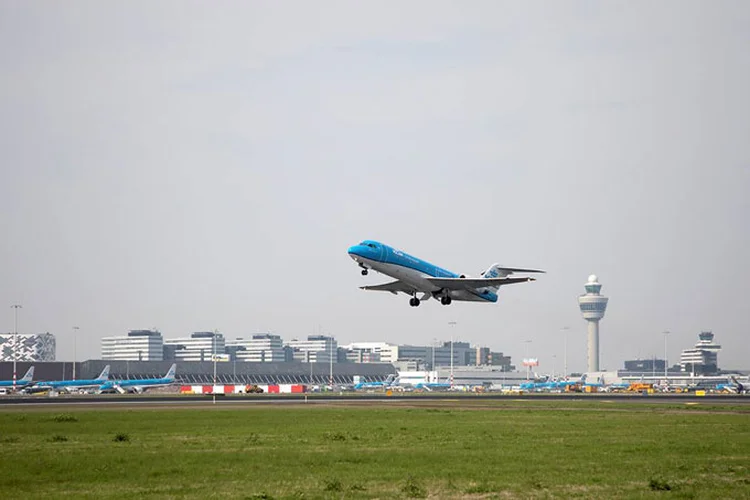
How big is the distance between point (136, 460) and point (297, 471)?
8.56 meters

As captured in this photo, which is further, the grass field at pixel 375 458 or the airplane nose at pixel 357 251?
the airplane nose at pixel 357 251

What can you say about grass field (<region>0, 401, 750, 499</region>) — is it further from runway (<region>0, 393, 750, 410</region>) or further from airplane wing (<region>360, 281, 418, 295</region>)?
runway (<region>0, 393, 750, 410</region>)

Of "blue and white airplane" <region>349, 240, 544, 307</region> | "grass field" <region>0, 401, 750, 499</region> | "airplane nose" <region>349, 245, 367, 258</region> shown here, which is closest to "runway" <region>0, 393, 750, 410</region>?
"blue and white airplane" <region>349, 240, 544, 307</region>

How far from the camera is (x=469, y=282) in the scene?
92375 millimetres

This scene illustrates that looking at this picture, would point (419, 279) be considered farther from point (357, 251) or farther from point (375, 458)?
point (375, 458)

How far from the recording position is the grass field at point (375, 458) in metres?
33.2

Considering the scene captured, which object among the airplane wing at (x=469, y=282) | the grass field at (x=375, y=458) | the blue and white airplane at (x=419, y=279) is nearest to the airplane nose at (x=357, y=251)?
the blue and white airplane at (x=419, y=279)

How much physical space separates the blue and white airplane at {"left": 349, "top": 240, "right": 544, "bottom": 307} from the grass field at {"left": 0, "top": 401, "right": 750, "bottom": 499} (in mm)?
16697

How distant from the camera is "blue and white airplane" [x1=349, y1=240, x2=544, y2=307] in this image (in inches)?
3250

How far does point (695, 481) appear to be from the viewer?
35625 mm

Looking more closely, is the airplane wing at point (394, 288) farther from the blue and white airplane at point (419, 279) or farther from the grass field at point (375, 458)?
the grass field at point (375, 458)

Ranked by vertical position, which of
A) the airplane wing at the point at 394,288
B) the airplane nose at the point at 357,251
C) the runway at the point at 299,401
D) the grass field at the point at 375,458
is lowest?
the runway at the point at 299,401

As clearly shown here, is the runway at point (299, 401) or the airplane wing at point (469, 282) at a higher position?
the airplane wing at point (469, 282)

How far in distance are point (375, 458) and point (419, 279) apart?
47020mm
